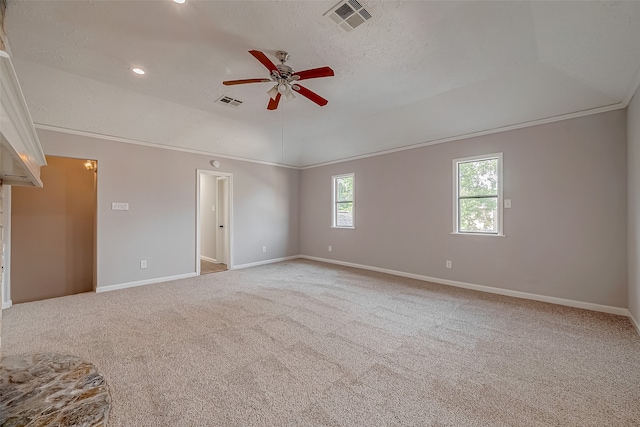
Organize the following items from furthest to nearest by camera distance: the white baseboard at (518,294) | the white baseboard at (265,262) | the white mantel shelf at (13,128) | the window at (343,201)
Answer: the window at (343,201), the white baseboard at (265,262), the white baseboard at (518,294), the white mantel shelf at (13,128)

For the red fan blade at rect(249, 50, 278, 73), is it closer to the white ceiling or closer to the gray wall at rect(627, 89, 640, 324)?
the white ceiling

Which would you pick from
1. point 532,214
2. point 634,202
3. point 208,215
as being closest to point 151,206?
point 208,215

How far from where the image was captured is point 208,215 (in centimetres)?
718

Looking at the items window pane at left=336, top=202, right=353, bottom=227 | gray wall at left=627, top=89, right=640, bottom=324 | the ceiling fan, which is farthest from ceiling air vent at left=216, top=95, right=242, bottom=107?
gray wall at left=627, top=89, right=640, bottom=324

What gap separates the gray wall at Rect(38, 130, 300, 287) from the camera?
426cm

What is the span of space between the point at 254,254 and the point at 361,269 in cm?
259

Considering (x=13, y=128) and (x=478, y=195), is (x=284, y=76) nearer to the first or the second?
(x=13, y=128)

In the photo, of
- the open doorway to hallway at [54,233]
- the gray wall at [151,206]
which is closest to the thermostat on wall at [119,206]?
the gray wall at [151,206]

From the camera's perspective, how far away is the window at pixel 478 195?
418 cm

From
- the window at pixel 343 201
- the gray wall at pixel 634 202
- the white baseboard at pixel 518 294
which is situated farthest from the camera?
the window at pixel 343 201

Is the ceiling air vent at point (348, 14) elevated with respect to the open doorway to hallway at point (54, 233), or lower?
elevated

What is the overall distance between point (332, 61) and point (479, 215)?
3.40 m

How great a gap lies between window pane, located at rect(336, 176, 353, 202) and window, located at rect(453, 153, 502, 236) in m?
2.41

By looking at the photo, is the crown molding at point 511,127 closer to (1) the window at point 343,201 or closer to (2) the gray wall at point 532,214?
(2) the gray wall at point 532,214
